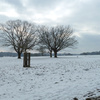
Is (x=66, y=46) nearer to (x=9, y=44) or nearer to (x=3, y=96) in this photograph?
(x=9, y=44)

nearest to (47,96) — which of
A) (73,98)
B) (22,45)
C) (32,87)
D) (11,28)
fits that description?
(73,98)

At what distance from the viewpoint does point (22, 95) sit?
687 centimetres

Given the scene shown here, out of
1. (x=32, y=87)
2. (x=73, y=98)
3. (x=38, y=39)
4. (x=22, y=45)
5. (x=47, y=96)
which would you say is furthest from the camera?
(x=38, y=39)

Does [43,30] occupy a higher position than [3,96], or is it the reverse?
[43,30]

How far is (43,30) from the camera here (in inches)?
1823

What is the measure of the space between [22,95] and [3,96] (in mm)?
962

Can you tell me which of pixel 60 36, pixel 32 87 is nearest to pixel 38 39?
pixel 60 36

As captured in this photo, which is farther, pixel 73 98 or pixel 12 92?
pixel 12 92

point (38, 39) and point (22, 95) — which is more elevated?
point (38, 39)

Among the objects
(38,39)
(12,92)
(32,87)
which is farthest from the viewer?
(38,39)

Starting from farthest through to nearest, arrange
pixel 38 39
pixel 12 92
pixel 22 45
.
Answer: pixel 38 39
pixel 22 45
pixel 12 92

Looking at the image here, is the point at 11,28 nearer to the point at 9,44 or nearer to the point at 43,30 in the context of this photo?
the point at 9,44

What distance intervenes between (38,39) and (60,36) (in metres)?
7.53

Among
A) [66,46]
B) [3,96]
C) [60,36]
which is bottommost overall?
[3,96]
